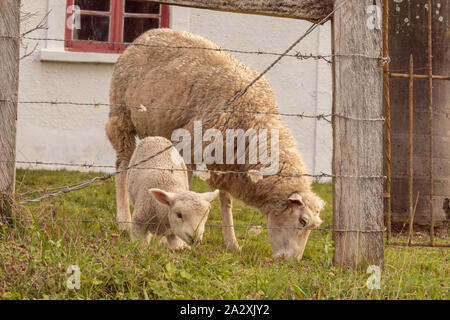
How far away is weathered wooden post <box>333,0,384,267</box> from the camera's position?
3670 millimetres

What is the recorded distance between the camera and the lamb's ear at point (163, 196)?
404 centimetres

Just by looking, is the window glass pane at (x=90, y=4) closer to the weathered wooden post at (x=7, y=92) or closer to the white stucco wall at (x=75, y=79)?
the white stucco wall at (x=75, y=79)

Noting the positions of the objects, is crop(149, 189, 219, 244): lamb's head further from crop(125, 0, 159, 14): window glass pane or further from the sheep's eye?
crop(125, 0, 159, 14): window glass pane

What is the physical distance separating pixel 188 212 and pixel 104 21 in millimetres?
4903

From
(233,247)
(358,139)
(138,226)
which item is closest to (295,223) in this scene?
(233,247)

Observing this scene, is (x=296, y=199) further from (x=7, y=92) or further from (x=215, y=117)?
(x=7, y=92)

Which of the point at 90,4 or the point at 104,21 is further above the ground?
the point at 90,4

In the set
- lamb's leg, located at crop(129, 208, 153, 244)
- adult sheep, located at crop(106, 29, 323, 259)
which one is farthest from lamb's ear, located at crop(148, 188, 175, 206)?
adult sheep, located at crop(106, 29, 323, 259)

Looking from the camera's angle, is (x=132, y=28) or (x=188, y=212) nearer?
(x=188, y=212)

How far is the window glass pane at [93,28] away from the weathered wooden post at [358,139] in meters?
5.00

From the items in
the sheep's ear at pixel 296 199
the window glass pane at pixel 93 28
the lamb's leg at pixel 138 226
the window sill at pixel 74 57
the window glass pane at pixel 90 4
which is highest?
the window glass pane at pixel 90 4

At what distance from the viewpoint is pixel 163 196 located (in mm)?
4086

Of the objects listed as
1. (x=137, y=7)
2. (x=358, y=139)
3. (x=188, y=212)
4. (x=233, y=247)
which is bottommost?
(x=233, y=247)

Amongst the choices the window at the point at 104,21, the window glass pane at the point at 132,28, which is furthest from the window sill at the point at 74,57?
the window glass pane at the point at 132,28
